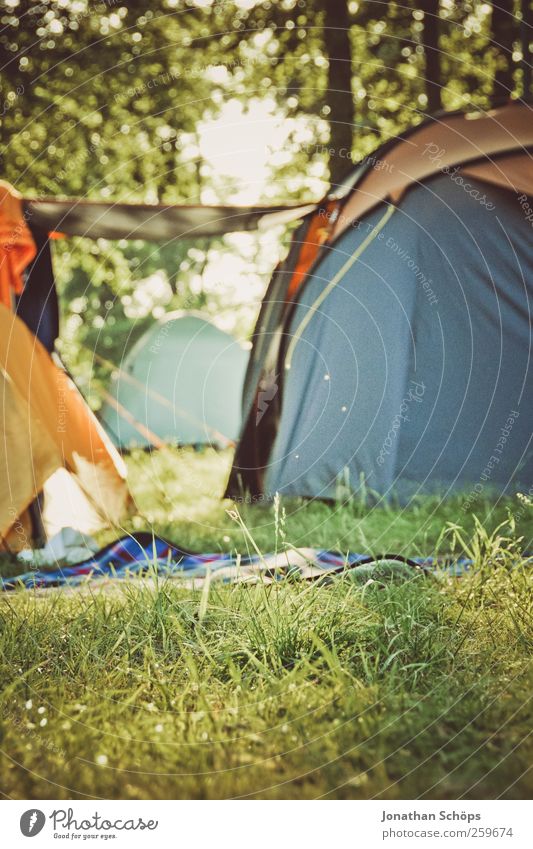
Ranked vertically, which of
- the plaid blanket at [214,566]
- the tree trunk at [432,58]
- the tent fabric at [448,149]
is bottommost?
the plaid blanket at [214,566]

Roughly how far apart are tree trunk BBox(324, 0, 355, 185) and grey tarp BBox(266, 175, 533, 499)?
269cm

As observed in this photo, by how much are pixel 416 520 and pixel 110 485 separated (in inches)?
72.4

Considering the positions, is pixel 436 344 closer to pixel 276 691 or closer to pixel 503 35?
pixel 276 691

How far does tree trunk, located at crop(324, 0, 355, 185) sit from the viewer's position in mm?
6961

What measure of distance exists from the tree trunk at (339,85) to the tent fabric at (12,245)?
3488 mm

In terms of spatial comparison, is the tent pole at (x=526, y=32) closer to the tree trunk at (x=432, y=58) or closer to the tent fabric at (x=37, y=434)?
the tree trunk at (x=432, y=58)

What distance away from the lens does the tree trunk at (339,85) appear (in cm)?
696

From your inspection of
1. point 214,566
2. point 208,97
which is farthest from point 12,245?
point 208,97

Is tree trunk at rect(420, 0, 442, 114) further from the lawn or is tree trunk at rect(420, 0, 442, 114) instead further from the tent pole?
the lawn

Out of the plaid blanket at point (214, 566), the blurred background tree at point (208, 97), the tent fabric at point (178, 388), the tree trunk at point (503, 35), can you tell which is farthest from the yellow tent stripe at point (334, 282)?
the tree trunk at point (503, 35)

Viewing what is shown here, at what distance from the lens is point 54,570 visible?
3781 mm

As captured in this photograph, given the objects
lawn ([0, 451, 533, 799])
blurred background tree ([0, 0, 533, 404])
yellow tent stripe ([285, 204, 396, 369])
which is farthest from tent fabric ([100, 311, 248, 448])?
lawn ([0, 451, 533, 799])

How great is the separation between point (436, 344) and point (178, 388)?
6.03 meters
